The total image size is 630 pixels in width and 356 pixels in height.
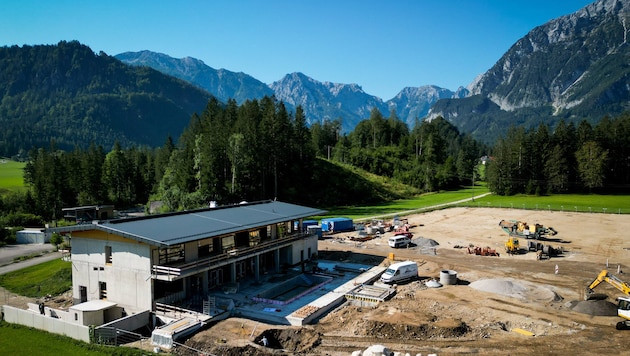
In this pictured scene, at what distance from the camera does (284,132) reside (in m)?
88.6

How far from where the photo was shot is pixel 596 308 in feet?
93.4

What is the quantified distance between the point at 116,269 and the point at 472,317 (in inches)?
949

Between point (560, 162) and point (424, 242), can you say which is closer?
point (424, 242)

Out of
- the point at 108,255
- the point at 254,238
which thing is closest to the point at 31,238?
the point at 108,255

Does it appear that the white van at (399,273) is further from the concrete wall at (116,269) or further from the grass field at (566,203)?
the grass field at (566,203)

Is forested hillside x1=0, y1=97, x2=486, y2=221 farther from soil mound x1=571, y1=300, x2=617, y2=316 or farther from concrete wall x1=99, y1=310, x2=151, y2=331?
soil mound x1=571, y1=300, x2=617, y2=316

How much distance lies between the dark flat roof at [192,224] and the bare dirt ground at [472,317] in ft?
21.2

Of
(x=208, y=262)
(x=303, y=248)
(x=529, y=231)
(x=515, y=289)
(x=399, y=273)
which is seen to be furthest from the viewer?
(x=529, y=231)

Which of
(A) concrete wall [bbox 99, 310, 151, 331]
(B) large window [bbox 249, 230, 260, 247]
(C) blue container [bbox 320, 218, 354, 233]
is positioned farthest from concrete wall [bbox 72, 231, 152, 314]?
(C) blue container [bbox 320, 218, 354, 233]

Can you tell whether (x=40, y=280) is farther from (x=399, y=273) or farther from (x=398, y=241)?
(x=398, y=241)

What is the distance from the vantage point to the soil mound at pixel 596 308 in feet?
92.3

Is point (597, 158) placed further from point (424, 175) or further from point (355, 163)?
point (355, 163)

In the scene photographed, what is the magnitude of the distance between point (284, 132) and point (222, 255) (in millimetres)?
59773

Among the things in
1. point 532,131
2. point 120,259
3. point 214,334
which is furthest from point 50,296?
point 532,131
